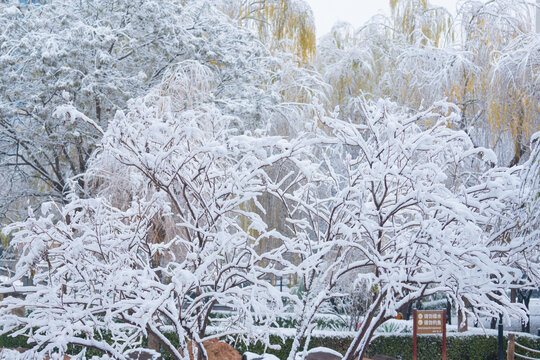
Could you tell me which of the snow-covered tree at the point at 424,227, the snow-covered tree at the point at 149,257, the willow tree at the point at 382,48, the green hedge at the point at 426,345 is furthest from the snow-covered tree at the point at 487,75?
the snow-covered tree at the point at 149,257

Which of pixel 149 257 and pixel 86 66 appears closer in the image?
pixel 149 257

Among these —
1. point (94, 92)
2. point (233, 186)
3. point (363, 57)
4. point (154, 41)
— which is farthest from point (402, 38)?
point (233, 186)

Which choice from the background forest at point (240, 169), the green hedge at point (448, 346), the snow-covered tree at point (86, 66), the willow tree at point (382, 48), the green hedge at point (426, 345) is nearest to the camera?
the background forest at point (240, 169)

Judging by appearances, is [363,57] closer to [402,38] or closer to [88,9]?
[402,38]

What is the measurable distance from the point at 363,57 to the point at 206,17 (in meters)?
5.48

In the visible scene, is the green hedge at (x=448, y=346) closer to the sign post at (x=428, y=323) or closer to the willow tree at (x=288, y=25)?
the sign post at (x=428, y=323)

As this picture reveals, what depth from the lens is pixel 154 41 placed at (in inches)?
433

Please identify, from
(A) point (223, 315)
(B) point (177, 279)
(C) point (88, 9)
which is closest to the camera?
(B) point (177, 279)

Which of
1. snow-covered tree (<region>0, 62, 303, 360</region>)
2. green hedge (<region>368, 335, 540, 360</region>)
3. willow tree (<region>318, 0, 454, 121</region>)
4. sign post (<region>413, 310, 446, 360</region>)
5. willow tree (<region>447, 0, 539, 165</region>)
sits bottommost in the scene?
green hedge (<region>368, 335, 540, 360</region>)

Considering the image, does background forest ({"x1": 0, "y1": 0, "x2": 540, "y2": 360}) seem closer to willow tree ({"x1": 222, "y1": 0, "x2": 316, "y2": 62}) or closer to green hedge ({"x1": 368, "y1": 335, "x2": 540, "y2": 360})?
willow tree ({"x1": 222, "y1": 0, "x2": 316, "y2": 62})

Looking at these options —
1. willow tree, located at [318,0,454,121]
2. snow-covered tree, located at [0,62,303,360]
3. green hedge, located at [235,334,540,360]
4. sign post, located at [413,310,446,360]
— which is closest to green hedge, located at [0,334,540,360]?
green hedge, located at [235,334,540,360]

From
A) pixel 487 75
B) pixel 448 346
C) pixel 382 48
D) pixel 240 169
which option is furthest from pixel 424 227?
pixel 382 48

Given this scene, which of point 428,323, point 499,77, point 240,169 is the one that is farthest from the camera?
point 499,77

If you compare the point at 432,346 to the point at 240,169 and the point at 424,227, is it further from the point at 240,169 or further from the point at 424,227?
the point at 424,227
